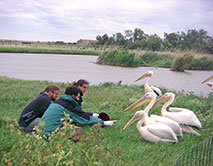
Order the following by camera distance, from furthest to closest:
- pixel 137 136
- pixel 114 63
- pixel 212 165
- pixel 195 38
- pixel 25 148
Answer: pixel 195 38 < pixel 114 63 < pixel 137 136 < pixel 212 165 < pixel 25 148

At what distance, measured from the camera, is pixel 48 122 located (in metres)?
3.96

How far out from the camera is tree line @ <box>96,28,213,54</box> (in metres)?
36.5

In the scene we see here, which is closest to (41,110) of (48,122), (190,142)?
(48,122)

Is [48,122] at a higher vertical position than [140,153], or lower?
higher

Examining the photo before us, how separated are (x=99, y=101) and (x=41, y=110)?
2.84m

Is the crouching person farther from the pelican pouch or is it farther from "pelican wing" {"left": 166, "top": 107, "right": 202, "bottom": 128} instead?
"pelican wing" {"left": 166, "top": 107, "right": 202, "bottom": 128}

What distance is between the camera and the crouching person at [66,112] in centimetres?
398

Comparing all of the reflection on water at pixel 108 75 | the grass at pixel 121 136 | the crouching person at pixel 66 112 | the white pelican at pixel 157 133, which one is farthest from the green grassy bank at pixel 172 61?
the crouching person at pixel 66 112

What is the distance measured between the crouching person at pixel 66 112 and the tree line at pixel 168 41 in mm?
17729

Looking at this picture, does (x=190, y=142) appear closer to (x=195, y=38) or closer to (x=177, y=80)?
(x=177, y=80)

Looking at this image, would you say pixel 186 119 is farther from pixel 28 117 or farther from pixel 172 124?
pixel 28 117

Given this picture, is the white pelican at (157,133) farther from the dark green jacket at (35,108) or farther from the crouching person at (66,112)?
the dark green jacket at (35,108)

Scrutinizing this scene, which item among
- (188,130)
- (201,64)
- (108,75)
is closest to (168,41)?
(201,64)

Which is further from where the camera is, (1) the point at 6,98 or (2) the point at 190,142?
(1) the point at 6,98
